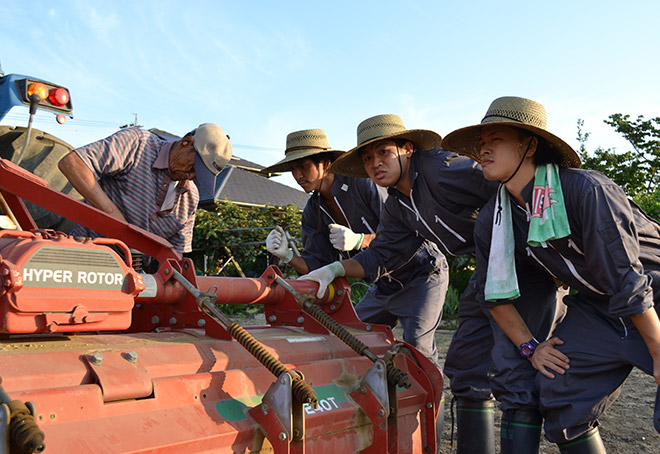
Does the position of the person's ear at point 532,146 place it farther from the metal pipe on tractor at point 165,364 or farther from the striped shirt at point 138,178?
the striped shirt at point 138,178

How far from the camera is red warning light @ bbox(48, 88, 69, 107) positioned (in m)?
3.88

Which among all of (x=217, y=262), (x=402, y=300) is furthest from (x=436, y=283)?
(x=217, y=262)

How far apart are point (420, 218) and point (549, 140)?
98cm

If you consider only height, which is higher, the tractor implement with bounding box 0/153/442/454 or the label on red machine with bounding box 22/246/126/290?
the label on red machine with bounding box 22/246/126/290

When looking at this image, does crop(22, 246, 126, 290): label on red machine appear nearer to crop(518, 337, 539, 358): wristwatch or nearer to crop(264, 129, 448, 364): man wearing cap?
crop(518, 337, 539, 358): wristwatch

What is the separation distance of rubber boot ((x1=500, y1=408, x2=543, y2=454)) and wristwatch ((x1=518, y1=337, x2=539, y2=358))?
23 cm

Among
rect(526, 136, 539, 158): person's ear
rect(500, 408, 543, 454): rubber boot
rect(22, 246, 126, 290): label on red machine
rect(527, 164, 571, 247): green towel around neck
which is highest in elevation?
rect(526, 136, 539, 158): person's ear

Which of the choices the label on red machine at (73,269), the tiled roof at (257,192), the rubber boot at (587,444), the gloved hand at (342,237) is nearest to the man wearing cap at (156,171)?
the gloved hand at (342,237)

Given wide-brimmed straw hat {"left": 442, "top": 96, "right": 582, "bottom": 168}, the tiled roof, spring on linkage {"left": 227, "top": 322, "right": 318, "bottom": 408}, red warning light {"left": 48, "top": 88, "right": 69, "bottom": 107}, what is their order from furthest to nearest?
1. the tiled roof
2. red warning light {"left": 48, "top": 88, "right": 69, "bottom": 107}
3. wide-brimmed straw hat {"left": 442, "top": 96, "right": 582, "bottom": 168}
4. spring on linkage {"left": 227, "top": 322, "right": 318, "bottom": 408}

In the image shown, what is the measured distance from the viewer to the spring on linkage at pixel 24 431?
4.76 ft

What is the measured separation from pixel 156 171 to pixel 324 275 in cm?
111

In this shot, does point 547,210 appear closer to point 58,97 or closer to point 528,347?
point 528,347

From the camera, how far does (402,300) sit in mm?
3832

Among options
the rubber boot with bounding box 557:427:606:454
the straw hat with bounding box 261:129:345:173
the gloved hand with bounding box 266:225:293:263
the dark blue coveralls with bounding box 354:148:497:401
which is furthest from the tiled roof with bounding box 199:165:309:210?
the rubber boot with bounding box 557:427:606:454
